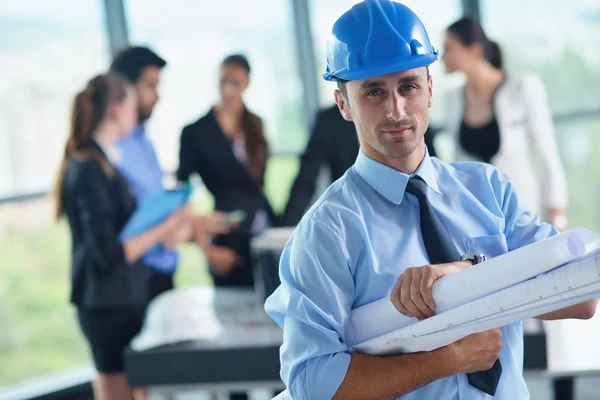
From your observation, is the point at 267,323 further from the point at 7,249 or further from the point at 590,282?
the point at 7,249

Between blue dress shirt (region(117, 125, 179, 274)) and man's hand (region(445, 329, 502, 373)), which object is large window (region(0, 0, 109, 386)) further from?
man's hand (region(445, 329, 502, 373))

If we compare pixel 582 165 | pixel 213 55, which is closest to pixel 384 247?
pixel 213 55

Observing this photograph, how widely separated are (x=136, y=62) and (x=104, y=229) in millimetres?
792

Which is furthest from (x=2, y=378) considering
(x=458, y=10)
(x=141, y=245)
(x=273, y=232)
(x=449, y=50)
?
(x=458, y=10)

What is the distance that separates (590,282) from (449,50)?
2.49m

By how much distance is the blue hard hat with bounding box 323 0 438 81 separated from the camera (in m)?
1.10

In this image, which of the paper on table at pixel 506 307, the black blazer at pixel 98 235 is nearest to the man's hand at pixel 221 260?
the black blazer at pixel 98 235

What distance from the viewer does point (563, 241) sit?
3.00 feet

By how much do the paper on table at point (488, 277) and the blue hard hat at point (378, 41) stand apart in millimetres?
291

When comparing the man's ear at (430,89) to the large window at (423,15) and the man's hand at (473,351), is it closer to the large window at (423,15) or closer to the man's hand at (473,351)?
the man's hand at (473,351)

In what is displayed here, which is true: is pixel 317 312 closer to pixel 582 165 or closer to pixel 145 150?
pixel 145 150

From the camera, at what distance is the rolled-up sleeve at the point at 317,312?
1099 millimetres

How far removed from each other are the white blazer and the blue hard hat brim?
7.30 feet

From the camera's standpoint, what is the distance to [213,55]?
4.62 m
